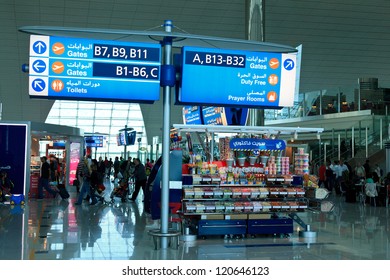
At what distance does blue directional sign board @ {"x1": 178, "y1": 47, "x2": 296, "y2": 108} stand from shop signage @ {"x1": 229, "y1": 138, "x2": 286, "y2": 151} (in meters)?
1.19

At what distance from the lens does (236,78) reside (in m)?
8.21

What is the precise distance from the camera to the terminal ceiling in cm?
2644

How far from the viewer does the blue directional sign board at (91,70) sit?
25.1ft

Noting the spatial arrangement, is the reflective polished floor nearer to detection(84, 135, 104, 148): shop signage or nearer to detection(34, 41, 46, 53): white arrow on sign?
detection(34, 41, 46, 53): white arrow on sign

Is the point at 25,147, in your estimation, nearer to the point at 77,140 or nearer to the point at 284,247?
the point at 77,140

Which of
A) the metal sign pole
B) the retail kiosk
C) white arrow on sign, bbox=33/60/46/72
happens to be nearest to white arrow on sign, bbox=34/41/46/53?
white arrow on sign, bbox=33/60/46/72

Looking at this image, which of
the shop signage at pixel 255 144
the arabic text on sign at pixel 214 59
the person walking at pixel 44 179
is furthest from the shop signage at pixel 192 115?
the arabic text on sign at pixel 214 59

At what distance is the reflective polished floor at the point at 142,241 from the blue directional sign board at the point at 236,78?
238 centimetres

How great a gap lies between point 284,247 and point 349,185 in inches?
417

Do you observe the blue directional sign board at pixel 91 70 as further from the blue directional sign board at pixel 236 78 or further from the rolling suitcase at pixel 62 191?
the rolling suitcase at pixel 62 191

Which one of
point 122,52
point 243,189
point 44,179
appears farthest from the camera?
point 44,179

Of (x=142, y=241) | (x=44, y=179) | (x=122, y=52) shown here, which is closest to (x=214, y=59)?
(x=122, y=52)

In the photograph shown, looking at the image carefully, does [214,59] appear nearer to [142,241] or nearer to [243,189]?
[243,189]

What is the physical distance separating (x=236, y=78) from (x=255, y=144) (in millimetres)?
1834
